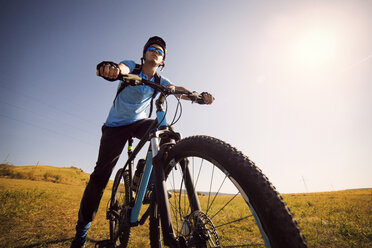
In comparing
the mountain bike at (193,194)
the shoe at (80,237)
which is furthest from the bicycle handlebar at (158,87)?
the shoe at (80,237)

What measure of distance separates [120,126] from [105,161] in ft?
2.00

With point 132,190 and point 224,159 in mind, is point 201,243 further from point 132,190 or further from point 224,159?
point 132,190

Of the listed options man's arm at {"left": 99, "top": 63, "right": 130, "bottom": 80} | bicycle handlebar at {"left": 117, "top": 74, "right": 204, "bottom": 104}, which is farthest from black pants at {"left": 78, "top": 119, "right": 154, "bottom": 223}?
man's arm at {"left": 99, "top": 63, "right": 130, "bottom": 80}

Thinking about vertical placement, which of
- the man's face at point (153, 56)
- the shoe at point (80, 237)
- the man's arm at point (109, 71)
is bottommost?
the shoe at point (80, 237)

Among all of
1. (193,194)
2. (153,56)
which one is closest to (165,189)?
(193,194)

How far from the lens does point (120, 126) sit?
2.61m

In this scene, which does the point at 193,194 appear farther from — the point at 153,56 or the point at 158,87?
the point at 153,56

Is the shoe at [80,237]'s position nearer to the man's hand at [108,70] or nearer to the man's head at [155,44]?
the man's hand at [108,70]

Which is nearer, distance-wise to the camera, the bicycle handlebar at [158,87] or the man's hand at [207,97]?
the bicycle handlebar at [158,87]

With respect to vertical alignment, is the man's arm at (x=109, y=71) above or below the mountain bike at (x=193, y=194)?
above

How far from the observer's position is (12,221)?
3.54m

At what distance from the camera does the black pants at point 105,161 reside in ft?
7.66

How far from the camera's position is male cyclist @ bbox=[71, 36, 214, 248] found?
2.33 metres

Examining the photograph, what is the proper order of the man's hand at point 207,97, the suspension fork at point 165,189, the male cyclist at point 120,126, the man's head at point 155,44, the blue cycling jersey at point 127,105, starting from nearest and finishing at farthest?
the suspension fork at point 165,189, the man's hand at point 207,97, the male cyclist at point 120,126, the blue cycling jersey at point 127,105, the man's head at point 155,44
